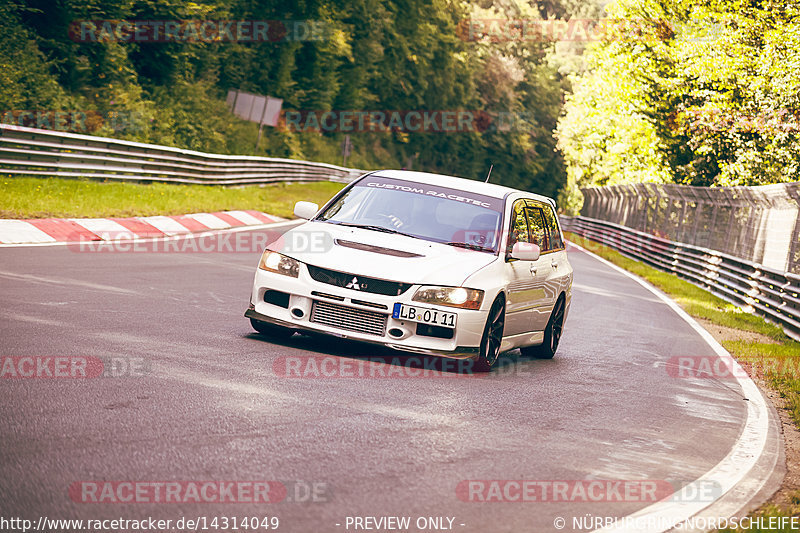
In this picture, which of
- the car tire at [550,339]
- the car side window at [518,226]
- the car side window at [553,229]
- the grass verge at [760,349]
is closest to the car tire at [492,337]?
the car side window at [518,226]

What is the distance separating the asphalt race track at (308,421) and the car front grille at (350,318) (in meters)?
0.30

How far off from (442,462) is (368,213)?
4.40 meters

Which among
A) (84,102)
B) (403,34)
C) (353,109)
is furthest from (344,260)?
(403,34)

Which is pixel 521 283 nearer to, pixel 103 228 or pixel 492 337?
pixel 492 337

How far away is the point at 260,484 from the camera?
16.1 ft

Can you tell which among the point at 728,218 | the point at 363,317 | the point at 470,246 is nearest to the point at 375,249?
the point at 363,317

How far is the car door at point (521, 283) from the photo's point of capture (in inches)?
378

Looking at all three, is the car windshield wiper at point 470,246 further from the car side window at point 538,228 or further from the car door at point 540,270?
the car side window at point 538,228

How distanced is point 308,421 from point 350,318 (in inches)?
91.8

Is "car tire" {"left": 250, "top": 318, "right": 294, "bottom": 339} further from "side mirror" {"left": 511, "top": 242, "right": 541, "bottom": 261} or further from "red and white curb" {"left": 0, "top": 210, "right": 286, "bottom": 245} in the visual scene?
"red and white curb" {"left": 0, "top": 210, "right": 286, "bottom": 245}

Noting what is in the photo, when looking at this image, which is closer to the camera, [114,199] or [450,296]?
[450,296]

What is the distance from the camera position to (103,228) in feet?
59.0

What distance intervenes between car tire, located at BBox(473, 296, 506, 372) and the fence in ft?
32.8

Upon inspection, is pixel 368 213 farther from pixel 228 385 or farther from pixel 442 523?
pixel 442 523
